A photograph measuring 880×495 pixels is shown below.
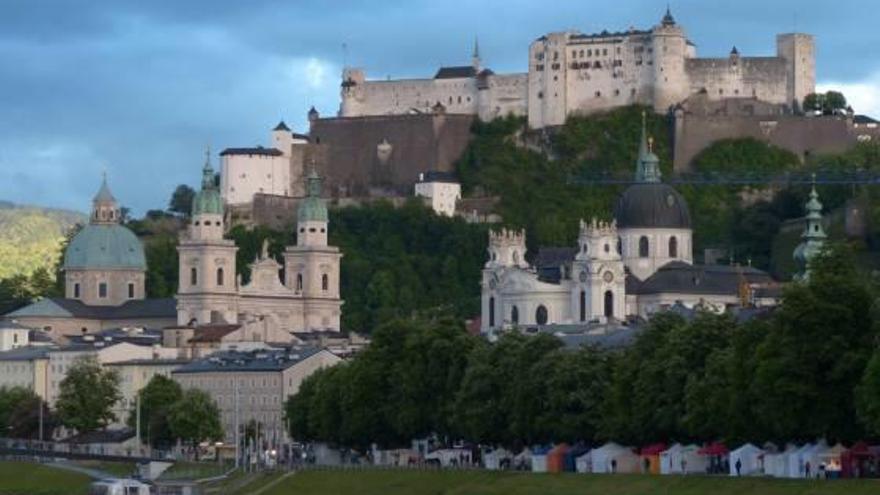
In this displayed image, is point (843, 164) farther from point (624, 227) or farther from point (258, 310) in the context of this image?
point (258, 310)

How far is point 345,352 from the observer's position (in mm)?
165375

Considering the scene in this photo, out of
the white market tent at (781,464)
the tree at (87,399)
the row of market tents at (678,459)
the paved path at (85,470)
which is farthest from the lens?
the tree at (87,399)

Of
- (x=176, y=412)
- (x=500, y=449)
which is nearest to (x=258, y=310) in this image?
(x=176, y=412)

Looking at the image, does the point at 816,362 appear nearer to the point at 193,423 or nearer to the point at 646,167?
the point at 193,423

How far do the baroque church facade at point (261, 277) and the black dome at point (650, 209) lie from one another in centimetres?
2611

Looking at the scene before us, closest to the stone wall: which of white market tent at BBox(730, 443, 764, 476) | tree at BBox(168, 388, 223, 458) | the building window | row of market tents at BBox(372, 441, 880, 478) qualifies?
the building window

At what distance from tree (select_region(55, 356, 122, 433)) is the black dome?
88.2ft

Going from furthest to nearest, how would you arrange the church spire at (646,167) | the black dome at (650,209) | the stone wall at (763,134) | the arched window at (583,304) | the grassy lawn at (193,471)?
1. the stone wall at (763,134)
2. the church spire at (646,167)
3. the black dome at (650,209)
4. the arched window at (583,304)
5. the grassy lawn at (193,471)

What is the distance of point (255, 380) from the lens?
159 m

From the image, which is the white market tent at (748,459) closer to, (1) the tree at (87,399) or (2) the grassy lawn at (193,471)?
(2) the grassy lawn at (193,471)

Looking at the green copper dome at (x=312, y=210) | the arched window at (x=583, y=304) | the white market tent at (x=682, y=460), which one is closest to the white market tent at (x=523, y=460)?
the white market tent at (x=682, y=460)

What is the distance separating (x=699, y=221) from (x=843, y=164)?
1282 centimetres

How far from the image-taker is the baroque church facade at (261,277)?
190 meters

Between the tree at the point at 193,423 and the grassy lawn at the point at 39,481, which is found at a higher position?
the tree at the point at 193,423
